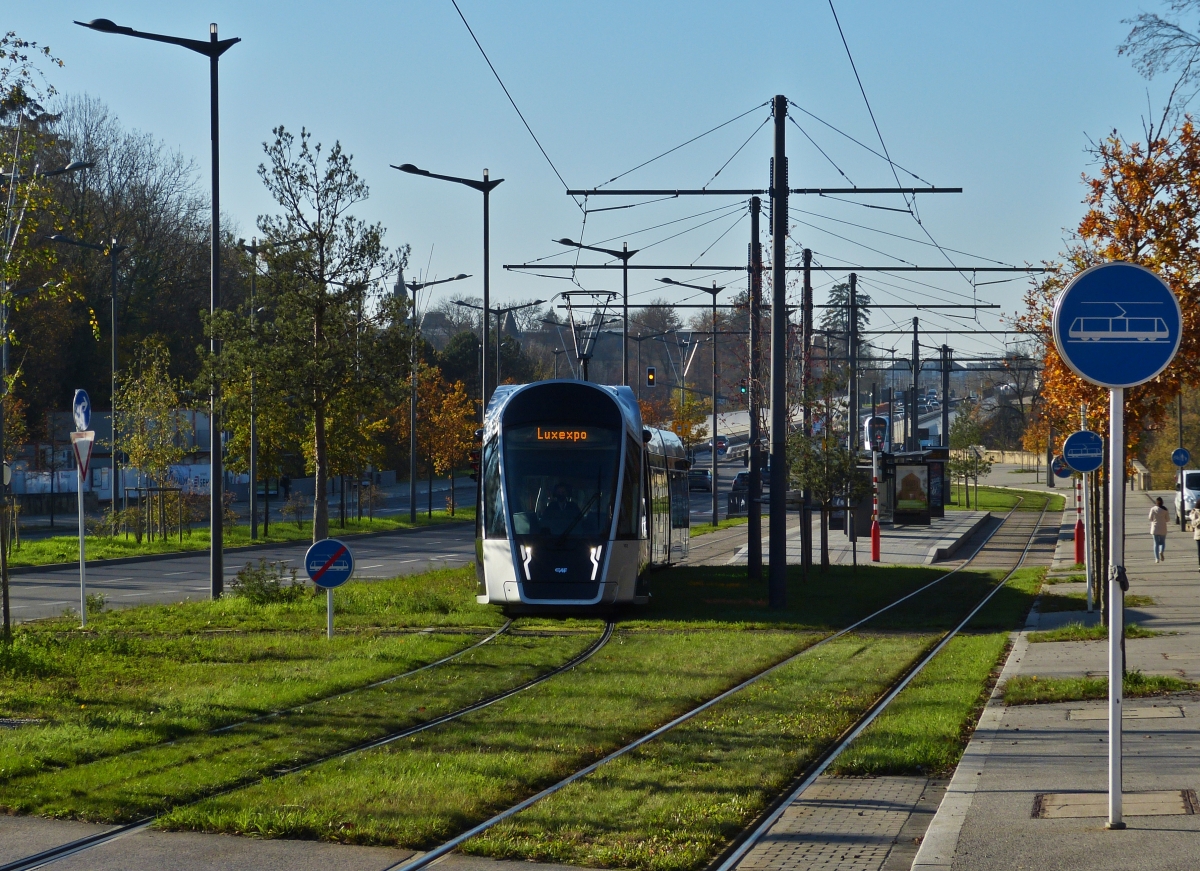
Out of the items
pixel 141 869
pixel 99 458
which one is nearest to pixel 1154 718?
pixel 141 869

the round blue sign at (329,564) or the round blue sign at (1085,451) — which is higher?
the round blue sign at (1085,451)

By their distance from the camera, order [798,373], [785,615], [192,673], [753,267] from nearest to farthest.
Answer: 1. [192,673]
2. [785,615]
3. [753,267]
4. [798,373]

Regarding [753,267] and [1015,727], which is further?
[753,267]

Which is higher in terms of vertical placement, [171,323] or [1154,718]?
[171,323]

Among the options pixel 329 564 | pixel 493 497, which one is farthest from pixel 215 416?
pixel 329 564

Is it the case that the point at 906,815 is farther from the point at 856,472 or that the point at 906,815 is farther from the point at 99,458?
the point at 99,458

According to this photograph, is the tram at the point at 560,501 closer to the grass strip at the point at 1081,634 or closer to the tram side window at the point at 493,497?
the tram side window at the point at 493,497

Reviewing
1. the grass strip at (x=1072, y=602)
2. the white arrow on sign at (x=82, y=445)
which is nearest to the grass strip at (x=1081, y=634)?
the grass strip at (x=1072, y=602)

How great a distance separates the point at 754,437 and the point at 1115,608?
20.8 m

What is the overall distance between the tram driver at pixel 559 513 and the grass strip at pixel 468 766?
14.3ft

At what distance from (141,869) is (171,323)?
68.5 meters

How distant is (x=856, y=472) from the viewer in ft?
97.9

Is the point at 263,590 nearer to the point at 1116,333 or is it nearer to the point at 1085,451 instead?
the point at 1085,451

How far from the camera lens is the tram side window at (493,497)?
18.8 meters
